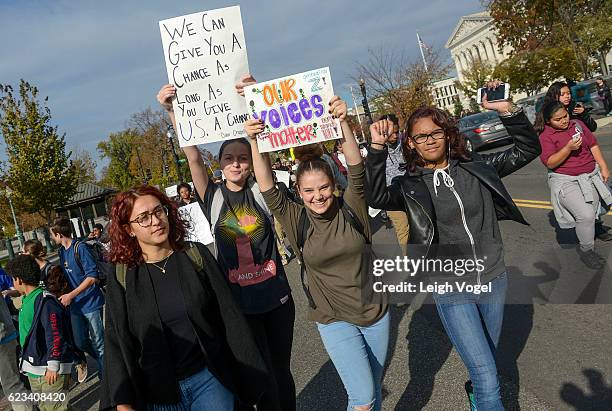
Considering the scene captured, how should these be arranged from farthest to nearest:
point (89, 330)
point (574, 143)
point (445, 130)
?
1. point (89, 330)
2. point (574, 143)
3. point (445, 130)

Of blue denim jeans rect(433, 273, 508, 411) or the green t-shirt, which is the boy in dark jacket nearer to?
the green t-shirt

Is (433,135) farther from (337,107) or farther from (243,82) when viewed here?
(243,82)

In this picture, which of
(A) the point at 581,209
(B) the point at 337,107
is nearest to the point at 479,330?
(B) the point at 337,107

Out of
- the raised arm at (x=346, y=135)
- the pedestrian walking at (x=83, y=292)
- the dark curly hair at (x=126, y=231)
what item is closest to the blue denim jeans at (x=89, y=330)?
the pedestrian walking at (x=83, y=292)

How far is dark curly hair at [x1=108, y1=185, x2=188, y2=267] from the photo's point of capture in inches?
100.0

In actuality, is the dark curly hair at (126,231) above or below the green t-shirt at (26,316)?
above

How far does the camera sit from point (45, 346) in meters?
3.83

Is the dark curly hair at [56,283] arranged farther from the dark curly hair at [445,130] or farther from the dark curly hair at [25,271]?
the dark curly hair at [445,130]

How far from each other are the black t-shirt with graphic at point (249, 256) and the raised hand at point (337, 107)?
776 mm

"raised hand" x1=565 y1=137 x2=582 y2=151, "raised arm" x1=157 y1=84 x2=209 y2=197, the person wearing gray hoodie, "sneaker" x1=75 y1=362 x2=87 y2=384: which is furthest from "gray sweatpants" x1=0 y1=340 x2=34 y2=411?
"raised hand" x1=565 y1=137 x2=582 y2=151

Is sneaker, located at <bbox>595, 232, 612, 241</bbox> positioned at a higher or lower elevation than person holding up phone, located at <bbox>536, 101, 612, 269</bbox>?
lower

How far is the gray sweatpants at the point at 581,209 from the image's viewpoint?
16.1ft

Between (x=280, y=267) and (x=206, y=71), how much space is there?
4.74ft

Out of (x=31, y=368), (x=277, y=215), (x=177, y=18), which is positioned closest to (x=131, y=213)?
(x=277, y=215)
